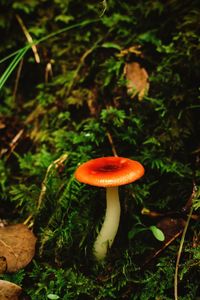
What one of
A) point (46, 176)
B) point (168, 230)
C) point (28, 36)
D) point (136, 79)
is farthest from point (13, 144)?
point (168, 230)

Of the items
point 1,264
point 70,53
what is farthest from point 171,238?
point 70,53

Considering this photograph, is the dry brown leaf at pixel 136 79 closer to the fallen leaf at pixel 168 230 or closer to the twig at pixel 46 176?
the twig at pixel 46 176

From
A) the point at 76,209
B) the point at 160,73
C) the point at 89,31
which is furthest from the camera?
the point at 89,31

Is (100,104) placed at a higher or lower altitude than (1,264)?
higher

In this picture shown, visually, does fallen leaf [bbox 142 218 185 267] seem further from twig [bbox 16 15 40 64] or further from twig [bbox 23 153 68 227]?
twig [bbox 16 15 40 64]

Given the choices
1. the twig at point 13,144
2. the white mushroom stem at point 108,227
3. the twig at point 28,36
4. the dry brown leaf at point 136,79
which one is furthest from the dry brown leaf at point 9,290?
the twig at point 28,36

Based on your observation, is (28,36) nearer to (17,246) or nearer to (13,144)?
(13,144)

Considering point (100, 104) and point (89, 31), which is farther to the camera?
point (89, 31)

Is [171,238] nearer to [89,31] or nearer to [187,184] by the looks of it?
[187,184]
